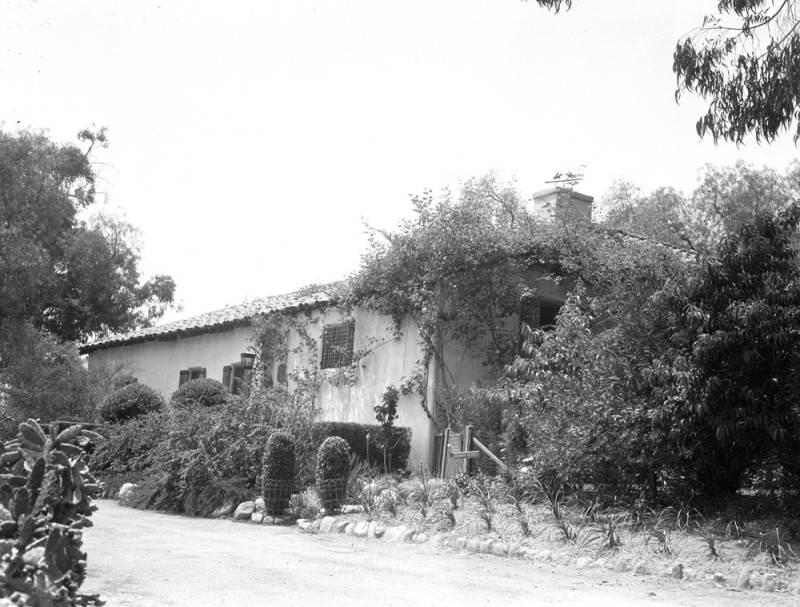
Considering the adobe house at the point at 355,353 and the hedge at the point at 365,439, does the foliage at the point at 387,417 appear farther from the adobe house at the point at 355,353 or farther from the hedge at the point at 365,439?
the adobe house at the point at 355,353

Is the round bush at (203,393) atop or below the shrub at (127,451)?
atop

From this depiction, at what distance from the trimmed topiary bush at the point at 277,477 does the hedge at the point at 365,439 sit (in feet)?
6.02

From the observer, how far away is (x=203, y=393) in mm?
17344

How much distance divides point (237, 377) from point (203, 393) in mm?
2269

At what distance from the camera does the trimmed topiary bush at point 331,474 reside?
1111cm

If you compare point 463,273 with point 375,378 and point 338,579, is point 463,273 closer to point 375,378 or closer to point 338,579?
point 375,378

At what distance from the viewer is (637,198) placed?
37.7m

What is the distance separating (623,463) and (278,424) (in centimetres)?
613

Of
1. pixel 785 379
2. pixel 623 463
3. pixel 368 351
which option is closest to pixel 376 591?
pixel 623 463

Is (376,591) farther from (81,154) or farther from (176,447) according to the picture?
(81,154)

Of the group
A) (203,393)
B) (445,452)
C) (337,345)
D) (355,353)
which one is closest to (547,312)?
A: (355,353)

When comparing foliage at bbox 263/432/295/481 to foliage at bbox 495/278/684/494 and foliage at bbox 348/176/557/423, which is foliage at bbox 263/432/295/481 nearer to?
foliage at bbox 495/278/684/494

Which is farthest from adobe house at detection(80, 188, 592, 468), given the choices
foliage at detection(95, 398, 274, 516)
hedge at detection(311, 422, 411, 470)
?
foliage at detection(95, 398, 274, 516)

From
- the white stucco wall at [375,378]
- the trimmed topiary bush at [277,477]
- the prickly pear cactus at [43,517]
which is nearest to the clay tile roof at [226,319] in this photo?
the white stucco wall at [375,378]
